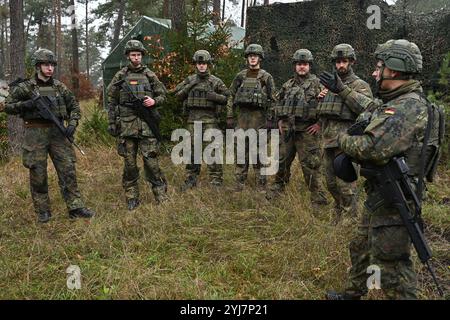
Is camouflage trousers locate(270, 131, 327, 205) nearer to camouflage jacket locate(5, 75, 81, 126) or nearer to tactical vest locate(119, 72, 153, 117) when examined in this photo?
tactical vest locate(119, 72, 153, 117)

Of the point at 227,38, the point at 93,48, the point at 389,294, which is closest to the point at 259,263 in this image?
the point at 389,294

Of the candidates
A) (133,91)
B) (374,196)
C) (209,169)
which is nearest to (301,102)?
(209,169)

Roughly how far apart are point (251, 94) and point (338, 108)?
160 centimetres

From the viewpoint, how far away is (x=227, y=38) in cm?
810

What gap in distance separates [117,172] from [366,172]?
17.1 feet

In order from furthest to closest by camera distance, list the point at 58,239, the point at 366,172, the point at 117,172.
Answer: the point at 117,172
the point at 58,239
the point at 366,172

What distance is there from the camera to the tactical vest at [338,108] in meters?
4.72

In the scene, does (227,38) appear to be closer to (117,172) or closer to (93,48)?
(117,172)

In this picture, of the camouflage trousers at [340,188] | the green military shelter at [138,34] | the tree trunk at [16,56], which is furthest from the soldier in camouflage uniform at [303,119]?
the tree trunk at [16,56]

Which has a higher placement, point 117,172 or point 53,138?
point 53,138

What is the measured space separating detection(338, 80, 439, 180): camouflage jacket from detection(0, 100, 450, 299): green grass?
4.38ft

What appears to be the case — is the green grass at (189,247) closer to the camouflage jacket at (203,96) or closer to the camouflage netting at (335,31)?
the camouflage jacket at (203,96)

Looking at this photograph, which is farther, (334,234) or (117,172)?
(117,172)

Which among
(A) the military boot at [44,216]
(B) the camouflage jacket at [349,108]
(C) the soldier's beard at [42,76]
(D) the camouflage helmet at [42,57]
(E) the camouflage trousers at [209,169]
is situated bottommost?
(A) the military boot at [44,216]
